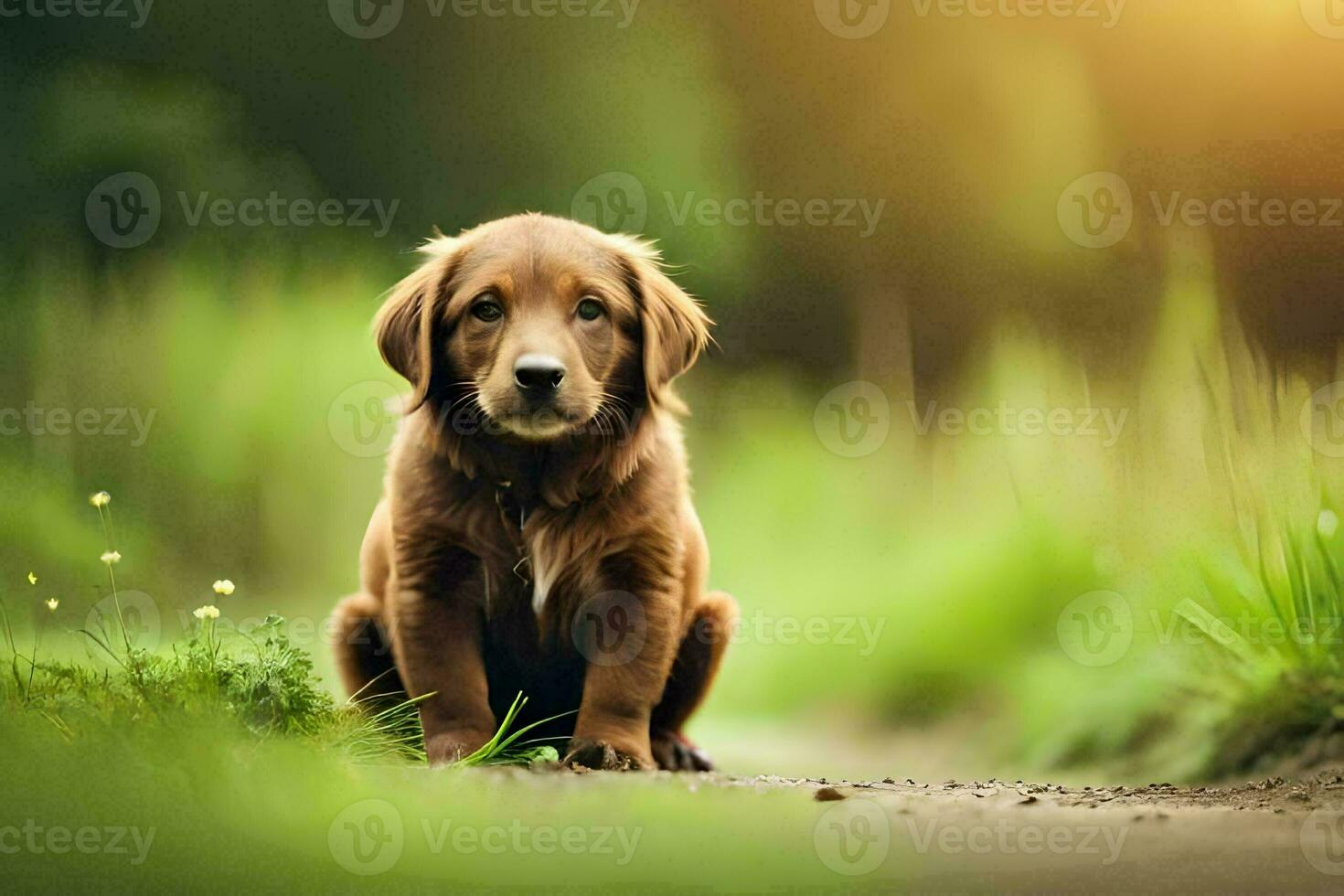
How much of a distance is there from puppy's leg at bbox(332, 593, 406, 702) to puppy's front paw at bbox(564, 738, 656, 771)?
87 centimetres

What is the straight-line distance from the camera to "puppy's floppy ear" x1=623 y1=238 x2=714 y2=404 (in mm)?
4113

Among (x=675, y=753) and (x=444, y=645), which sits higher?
(x=444, y=645)

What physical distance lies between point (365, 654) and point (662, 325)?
1431mm

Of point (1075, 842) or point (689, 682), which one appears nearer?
point (1075, 842)

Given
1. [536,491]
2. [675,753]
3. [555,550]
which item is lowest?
[675,753]

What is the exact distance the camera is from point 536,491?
4059 mm

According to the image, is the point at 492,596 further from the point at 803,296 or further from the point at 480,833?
the point at 803,296

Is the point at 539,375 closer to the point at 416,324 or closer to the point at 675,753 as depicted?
the point at 416,324

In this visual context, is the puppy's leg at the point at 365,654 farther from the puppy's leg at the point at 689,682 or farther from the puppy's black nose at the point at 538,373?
the puppy's black nose at the point at 538,373

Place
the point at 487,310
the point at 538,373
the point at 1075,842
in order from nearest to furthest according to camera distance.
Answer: the point at 1075,842 → the point at 538,373 → the point at 487,310

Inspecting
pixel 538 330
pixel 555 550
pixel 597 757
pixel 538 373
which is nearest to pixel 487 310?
pixel 538 330

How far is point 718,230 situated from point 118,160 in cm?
305

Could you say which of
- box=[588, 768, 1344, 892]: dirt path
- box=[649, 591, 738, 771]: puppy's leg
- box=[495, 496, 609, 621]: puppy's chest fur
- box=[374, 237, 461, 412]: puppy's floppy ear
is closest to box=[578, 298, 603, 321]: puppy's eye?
box=[374, 237, 461, 412]: puppy's floppy ear

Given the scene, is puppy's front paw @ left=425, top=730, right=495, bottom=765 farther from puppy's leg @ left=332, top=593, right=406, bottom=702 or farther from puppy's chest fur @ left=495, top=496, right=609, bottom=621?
puppy's leg @ left=332, top=593, right=406, bottom=702
